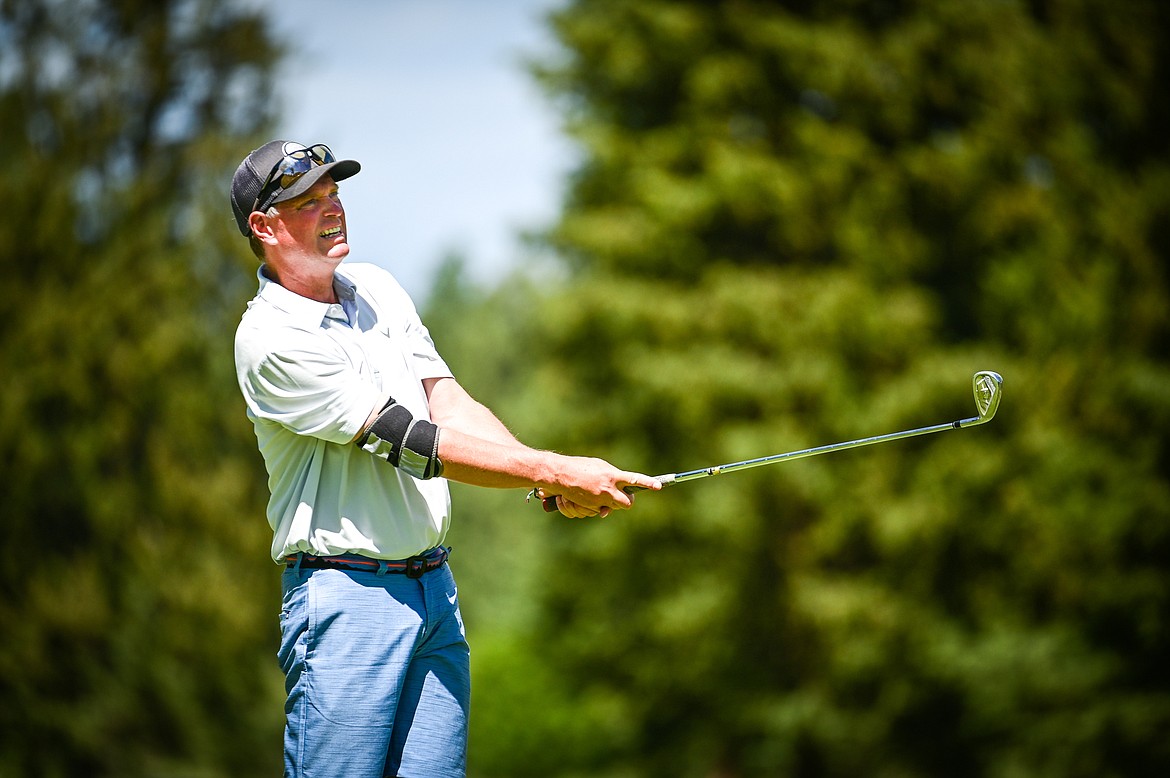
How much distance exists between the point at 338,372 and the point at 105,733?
1620cm

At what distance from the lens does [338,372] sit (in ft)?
11.6

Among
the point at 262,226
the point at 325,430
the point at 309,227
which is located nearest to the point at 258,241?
the point at 262,226

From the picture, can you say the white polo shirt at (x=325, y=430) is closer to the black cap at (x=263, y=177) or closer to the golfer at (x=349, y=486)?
the golfer at (x=349, y=486)

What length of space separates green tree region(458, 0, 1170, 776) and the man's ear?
12.9 meters

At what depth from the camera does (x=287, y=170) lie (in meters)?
3.74

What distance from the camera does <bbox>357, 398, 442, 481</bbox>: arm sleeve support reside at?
11.4 feet

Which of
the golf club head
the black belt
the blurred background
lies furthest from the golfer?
the blurred background

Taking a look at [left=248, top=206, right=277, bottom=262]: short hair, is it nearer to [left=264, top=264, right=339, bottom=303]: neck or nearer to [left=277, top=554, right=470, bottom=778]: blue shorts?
[left=264, top=264, right=339, bottom=303]: neck

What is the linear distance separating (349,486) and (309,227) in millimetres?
794

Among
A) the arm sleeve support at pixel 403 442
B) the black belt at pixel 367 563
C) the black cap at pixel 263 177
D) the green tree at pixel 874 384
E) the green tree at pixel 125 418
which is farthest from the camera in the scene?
the green tree at pixel 125 418

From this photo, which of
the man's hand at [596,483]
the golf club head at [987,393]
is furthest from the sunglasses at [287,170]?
the golf club head at [987,393]

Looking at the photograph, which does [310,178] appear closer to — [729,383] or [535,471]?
[535,471]

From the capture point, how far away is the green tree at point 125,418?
1741 centimetres

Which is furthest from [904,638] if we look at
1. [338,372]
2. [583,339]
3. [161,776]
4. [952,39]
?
[338,372]
